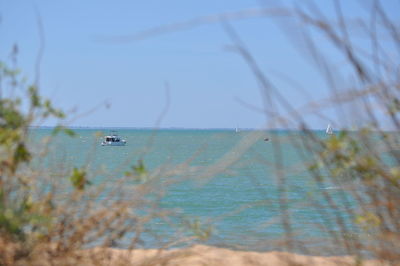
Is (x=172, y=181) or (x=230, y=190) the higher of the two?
(x=172, y=181)

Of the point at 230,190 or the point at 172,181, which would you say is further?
the point at 230,190

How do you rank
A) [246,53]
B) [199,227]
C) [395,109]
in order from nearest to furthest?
[246,53] → [395,109] → [199,227]

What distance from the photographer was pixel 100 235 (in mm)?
2783

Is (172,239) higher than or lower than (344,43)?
lower

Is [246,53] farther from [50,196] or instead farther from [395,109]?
[50,196]

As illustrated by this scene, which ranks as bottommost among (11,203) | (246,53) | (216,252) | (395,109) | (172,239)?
(216,252)

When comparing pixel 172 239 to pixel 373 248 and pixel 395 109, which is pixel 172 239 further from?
pixel 395 109

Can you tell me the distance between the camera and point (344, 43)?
7.61ft

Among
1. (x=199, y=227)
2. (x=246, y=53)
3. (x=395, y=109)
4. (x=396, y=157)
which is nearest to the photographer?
(x=246, y=53)

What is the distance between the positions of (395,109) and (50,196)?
1.56 meters

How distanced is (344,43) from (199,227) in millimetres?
1178

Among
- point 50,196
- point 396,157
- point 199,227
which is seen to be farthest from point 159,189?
point 396,157

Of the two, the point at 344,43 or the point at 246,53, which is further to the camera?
the point at 344,43

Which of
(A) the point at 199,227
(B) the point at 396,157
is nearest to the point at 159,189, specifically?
(A) the point at 199,227
